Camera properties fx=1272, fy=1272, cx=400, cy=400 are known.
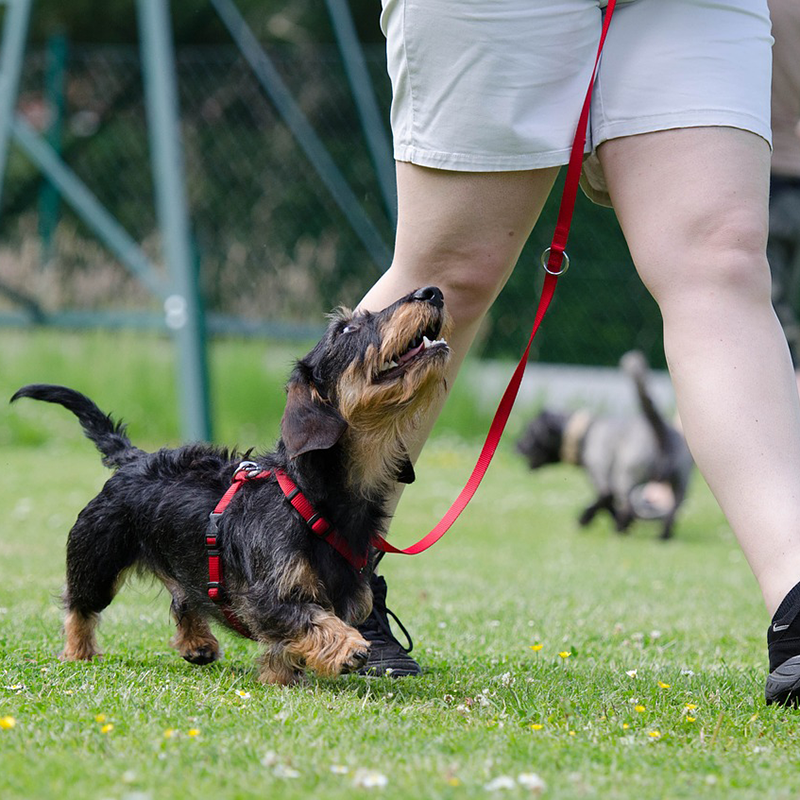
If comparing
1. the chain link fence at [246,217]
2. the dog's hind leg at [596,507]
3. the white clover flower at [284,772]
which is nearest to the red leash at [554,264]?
the white clover flower at [284,772]

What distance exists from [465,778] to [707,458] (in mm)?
1242

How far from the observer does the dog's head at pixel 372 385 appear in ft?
11.4

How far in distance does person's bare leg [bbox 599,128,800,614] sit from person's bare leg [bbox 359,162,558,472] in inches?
12.7

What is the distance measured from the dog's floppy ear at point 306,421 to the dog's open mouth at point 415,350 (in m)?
0.19

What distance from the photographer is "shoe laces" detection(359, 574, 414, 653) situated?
3826 millimetres

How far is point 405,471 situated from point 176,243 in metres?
6.86

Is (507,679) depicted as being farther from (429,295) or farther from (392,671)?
(429,295)

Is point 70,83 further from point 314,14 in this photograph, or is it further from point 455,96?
point 455,96

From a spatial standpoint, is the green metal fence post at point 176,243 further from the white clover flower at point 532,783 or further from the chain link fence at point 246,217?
the white clover flower at point 532,783

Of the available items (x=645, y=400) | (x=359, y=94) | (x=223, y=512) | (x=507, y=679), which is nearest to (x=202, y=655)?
(x=223, y=512)

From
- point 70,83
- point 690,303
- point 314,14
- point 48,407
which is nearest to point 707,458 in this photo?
point 690,303

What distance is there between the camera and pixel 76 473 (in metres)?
9.71

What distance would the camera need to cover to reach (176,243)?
1017 cm

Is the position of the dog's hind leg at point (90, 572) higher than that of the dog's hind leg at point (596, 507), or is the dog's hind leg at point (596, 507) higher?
the dog's hind leg at point (90, 572)
